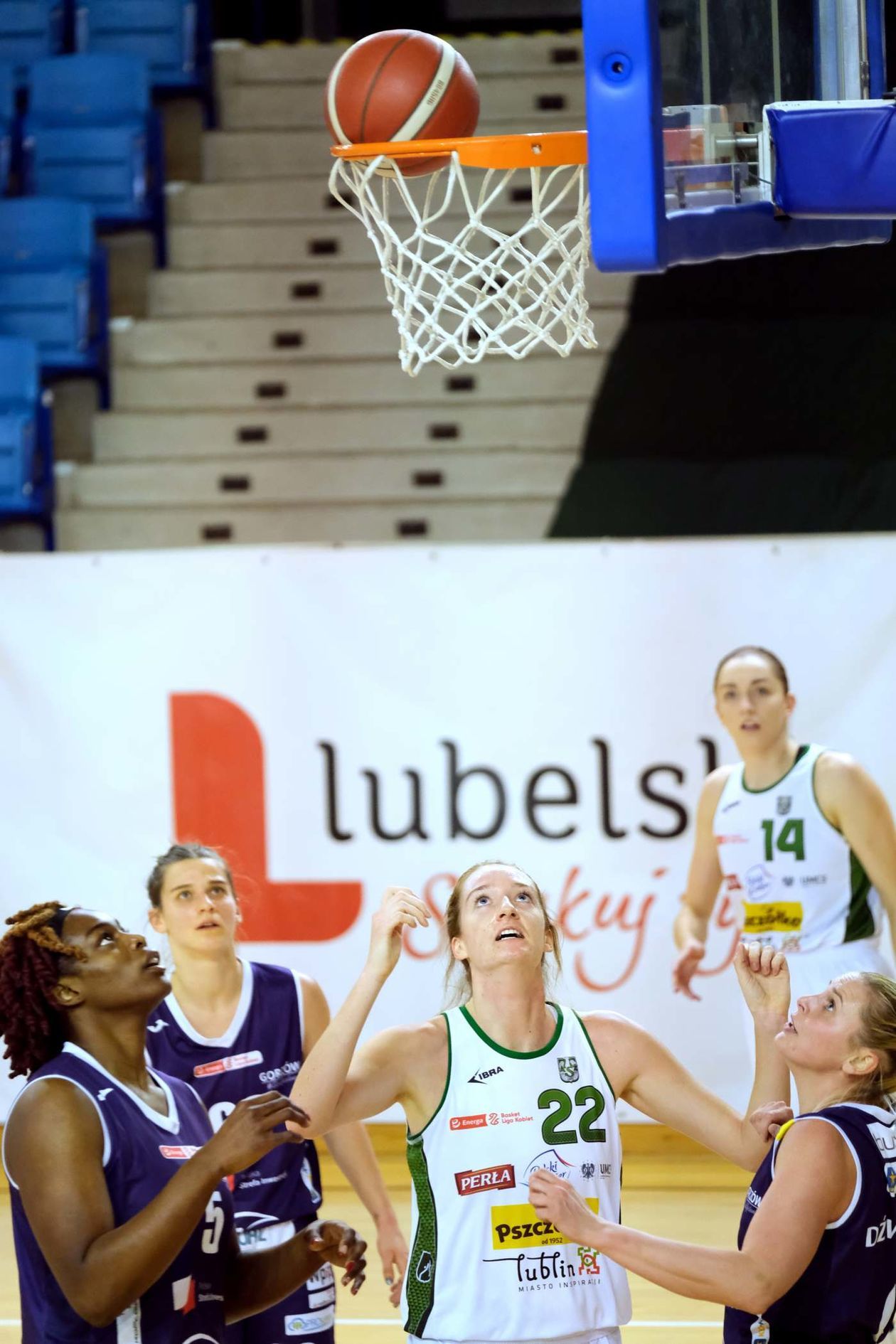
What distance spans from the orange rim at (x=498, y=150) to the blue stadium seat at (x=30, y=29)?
26.9ft

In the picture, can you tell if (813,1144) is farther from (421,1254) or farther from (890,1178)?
(421,1254)

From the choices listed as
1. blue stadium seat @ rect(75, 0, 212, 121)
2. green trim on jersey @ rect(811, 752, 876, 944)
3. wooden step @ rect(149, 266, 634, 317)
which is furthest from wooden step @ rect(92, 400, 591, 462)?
green trim on jersey @ rect(811, 752, 876, 944)

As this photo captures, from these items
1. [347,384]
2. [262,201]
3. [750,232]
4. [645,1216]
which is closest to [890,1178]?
[750,232]

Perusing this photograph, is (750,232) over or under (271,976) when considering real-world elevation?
over

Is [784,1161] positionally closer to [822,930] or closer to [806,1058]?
[806,1058]

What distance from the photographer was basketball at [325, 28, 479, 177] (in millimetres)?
3557

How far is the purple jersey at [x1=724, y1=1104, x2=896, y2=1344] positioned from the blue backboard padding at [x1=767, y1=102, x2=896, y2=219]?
4.94 feet

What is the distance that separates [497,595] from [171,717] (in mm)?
1401

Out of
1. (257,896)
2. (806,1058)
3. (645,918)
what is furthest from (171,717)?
(806,1058)

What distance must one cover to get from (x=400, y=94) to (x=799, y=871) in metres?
3.00

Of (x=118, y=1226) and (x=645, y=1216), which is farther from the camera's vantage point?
(x=645, y=1216)

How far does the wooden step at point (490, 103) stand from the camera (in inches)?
401

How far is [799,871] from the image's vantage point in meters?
5.54

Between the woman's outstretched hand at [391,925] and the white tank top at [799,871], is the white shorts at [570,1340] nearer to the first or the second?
the woman's outstretched hand at [391,925]
